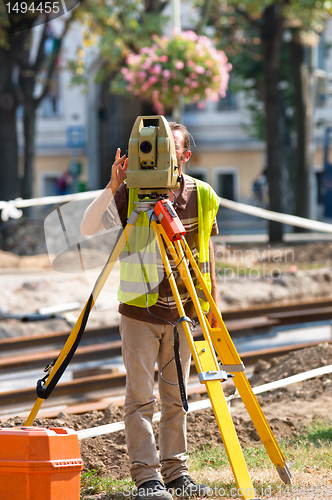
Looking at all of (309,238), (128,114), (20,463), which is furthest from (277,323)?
(128,114)

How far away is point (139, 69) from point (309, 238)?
6.70 meters

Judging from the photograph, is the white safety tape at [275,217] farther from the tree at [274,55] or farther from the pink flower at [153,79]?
the tree at [274,55]

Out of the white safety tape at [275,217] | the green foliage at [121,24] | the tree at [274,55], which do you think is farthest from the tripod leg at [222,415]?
the tree at [274,55]

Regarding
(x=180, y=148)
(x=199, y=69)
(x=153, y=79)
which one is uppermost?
(x=199, y=69)

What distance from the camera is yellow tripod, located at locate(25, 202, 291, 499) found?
9.18ft

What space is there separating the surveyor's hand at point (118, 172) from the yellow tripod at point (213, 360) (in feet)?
0.66

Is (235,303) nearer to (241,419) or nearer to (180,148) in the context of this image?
(241,419)

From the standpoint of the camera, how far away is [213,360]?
9.86 ft

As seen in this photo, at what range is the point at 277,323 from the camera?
8977mm

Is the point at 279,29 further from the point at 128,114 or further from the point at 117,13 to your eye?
the point at 128,114

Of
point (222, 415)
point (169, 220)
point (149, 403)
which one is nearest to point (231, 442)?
point (222, 415)

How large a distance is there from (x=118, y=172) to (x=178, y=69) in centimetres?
1040

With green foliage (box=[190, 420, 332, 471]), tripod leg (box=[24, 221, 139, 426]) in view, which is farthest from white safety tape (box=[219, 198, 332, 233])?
tripod leg (box=[24, 221, 139, 426])

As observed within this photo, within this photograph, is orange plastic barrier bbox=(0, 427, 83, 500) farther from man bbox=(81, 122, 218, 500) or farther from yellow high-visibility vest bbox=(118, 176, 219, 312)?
yellow high-visibility vest bbox=(118, 176, 219, 312)
